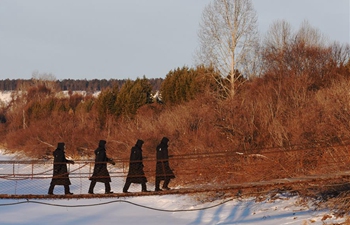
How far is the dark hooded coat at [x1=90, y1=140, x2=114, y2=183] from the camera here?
1351cm

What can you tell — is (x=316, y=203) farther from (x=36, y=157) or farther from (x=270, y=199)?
(x=36, y=157)

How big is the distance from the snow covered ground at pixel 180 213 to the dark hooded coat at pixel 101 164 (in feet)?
8.15

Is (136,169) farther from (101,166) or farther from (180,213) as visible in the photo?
(180,213)

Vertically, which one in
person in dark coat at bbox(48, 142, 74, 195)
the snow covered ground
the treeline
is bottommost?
the snow covered ground

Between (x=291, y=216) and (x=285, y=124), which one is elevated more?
(x=285, y=124)

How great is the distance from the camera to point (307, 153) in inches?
759

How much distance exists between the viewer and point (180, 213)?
22.0 m

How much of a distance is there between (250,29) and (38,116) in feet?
100

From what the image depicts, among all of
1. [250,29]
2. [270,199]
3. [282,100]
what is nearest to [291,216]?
[270,199]

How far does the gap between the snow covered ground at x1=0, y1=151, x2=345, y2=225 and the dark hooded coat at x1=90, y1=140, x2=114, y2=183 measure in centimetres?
248

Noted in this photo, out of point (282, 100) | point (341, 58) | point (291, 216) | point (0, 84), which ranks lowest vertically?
point (291, 216)

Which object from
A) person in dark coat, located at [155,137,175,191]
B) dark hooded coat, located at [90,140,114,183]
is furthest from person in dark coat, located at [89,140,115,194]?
person in dark coat, located at [155,137,175,191]

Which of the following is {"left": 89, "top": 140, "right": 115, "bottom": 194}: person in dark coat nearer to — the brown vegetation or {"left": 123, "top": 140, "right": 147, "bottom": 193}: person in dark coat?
{"left": 123, "top": 140, "right": 147, "bottom": 193}: person in dark coat

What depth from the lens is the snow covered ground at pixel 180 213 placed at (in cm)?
1767
